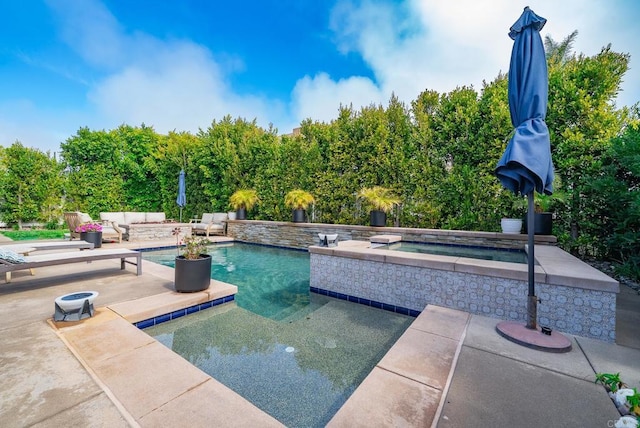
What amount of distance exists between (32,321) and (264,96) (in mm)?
15918

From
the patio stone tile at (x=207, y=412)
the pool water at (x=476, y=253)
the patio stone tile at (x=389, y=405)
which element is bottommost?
the patio stone tile at (x=207, y=412)

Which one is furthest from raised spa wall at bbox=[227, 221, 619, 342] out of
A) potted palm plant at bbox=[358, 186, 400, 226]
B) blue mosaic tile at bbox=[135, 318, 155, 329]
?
potted palm plant at bbox=[358, 186, 400, 226]

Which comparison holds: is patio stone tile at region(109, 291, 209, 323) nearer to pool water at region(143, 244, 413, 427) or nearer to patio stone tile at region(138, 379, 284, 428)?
pool water at region(143, 244, 413, 427)

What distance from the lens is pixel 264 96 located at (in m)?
16.6

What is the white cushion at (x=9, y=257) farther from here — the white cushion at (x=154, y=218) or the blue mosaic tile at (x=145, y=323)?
the white cushion at (x=154, y=218)

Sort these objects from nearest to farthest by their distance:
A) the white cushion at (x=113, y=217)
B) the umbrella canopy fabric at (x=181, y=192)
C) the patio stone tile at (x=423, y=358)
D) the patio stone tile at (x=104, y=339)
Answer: the patio stone tile at (x=423, y=358) → the patio stone tile at (x=104, y=339) → the white cushion at (x=113, y=217) → the umbrella canopy fabric at (x=181, y=192)

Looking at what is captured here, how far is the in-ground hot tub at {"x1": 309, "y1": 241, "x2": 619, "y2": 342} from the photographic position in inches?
112

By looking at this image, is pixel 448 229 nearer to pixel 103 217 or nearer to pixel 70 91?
pixel 103 217

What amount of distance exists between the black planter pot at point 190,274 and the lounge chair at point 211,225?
26.1 feet

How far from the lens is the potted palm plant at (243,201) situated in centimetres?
1148

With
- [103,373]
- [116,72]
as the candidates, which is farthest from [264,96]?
[103,373]

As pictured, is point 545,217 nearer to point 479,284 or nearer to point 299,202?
point 479,284

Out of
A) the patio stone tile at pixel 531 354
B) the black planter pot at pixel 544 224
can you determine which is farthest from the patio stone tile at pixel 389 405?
the black planter pot at pixel 544 224

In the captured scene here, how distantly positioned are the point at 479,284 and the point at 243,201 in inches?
378
